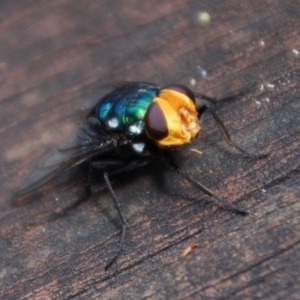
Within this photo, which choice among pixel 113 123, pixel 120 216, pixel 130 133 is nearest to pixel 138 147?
pixel 130 133

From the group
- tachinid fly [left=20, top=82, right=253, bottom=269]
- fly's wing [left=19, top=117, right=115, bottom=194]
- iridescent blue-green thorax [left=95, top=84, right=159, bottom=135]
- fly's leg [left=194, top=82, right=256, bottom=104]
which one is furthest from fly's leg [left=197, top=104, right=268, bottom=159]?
fly's wing [left=19, top=117, right=115, bottom=194]

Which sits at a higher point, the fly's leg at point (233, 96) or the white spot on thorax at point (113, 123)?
the white spot on thorax at point (113, 123)

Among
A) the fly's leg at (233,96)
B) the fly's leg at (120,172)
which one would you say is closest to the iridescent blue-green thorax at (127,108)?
the fly's leg at (120,172)

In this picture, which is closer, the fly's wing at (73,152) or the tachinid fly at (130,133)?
the tachinid fly at (130,133)

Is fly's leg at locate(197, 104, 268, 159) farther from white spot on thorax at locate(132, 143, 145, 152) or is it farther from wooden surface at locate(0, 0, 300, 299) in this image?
white spot on thorax at locate(132, 143, 145, 152)

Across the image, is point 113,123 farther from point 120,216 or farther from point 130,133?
point 120,216

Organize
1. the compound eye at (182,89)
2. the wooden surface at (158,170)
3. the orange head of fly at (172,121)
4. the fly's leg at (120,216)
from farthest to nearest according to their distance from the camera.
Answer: the compound eye at (182,89) → the orange head of fly at (172,121) → the fly's leg at (120,216) → the wooden surface at (158,170)

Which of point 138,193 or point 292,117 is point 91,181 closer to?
point 138,193

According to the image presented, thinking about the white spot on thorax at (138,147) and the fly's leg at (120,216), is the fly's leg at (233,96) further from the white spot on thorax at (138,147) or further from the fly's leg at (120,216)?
the fly's leg at (120,216)
